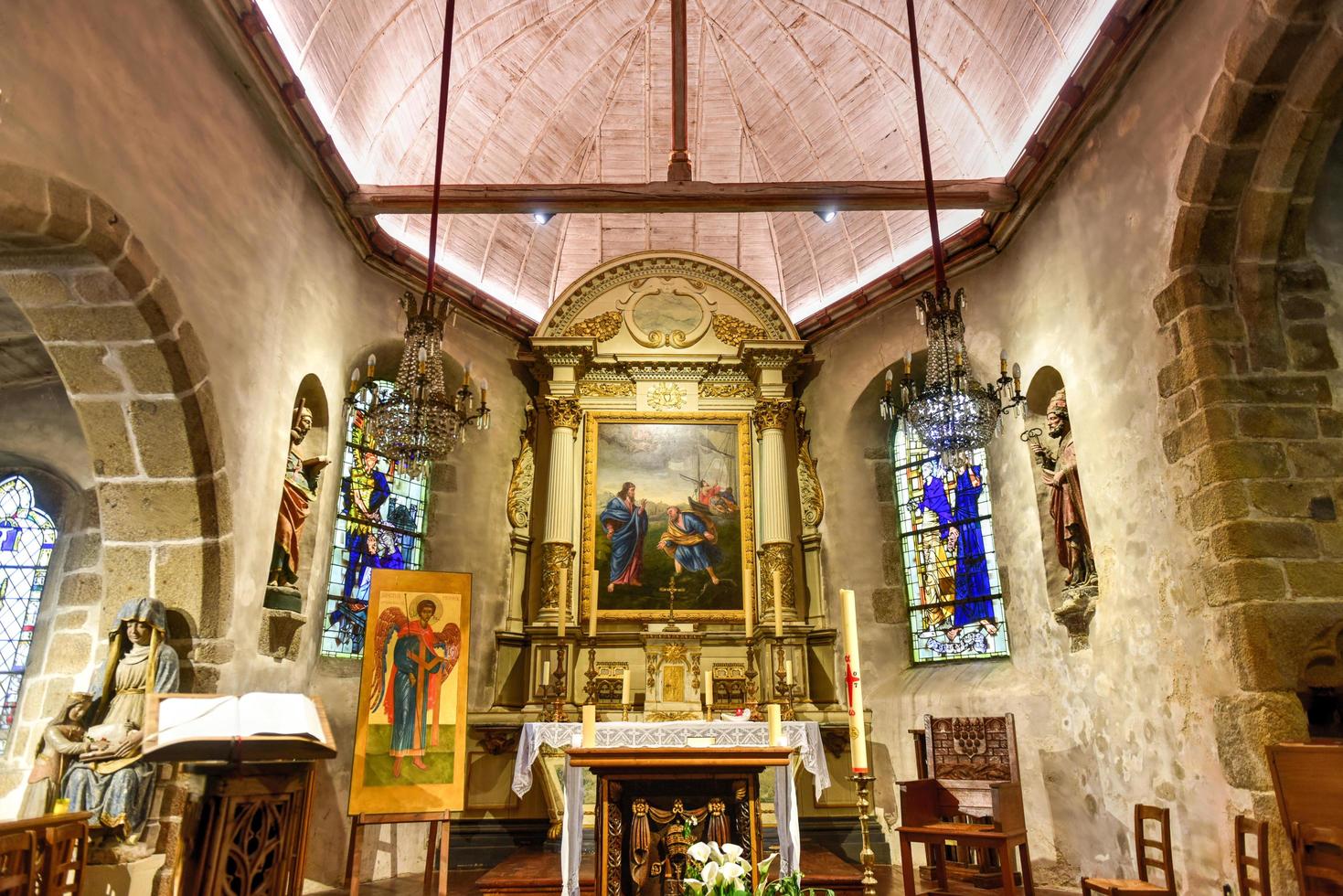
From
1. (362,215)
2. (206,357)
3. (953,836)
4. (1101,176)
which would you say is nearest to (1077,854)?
(953,836)

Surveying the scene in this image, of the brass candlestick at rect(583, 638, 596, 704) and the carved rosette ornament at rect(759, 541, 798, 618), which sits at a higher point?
the carved rosette ornament at rect(759, 541, 798, 618)

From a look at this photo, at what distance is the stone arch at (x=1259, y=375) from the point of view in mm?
4332

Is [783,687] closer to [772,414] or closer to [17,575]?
[772,414]

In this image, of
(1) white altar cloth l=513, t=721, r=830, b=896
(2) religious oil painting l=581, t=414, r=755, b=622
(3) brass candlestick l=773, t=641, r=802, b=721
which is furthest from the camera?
(2) religious oil painting l=581, t=414, r=755, b=622

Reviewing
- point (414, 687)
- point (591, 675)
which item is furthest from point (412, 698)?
point (591, 675)

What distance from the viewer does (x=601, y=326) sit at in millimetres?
9117

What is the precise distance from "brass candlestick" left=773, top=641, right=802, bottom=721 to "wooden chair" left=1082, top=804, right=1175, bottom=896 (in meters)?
2.72

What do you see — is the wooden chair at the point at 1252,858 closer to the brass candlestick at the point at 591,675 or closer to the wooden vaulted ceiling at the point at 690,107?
the brass candlestick at the point at 591,675

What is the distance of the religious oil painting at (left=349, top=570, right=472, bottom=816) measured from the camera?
5.46 meters

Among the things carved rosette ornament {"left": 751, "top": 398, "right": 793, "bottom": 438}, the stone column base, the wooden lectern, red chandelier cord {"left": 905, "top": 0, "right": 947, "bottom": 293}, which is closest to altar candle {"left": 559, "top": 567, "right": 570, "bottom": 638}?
carved rosette ornament {"left": 751, "top": 398, "right": 793, "bottom": 438}

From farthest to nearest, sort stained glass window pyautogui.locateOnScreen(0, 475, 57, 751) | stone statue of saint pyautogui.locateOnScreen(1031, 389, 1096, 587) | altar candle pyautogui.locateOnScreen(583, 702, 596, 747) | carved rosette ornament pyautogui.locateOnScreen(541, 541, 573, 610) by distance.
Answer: carved rosette ornament pyautogui.locateOnScreen(541, 541, 573, 610) → stained glass window pyautogui.locateOnScreen(0, 475, 57, 751) → stone statue of saint pyautogui.locateOnScreen(1031, 389, 1096, 587) → altar candle pyautogui.locateOnScreen(583, 702, 596, 747)

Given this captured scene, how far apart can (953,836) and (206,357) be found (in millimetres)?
5389

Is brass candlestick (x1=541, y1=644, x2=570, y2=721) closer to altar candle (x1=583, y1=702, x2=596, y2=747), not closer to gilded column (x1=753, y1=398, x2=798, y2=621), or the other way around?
gilded column (x1=753, y1=398, x2=798, y2=621)

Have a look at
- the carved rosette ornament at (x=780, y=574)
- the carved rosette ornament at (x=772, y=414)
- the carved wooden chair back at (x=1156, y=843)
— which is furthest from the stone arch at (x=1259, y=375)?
the carved rosette ornament at (x=772, y=414)
